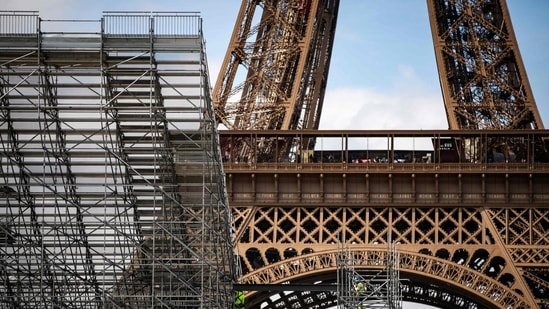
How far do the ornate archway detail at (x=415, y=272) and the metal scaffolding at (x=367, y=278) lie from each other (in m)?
0.07

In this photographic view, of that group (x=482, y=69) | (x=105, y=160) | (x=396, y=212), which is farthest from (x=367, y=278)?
(x=105, y=160)

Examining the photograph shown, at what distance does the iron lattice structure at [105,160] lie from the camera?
62938 millimetres

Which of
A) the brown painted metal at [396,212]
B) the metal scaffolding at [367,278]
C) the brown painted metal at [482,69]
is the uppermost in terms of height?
the brown painted metal at [482,69]

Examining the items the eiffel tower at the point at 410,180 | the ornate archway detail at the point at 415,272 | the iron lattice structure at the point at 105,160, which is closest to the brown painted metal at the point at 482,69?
the eiffel tower at the point at 410,180

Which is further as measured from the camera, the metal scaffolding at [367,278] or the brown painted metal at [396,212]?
the brown painted metal at [396,212]

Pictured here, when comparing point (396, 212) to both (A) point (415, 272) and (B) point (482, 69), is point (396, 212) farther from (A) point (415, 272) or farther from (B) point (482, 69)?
(B) point (482, 69)

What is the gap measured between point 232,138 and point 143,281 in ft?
41.4

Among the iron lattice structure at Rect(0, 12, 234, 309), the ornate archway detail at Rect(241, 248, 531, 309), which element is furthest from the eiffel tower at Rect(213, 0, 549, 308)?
the iron lattice structure at Rect(0, 12, 234, 309)

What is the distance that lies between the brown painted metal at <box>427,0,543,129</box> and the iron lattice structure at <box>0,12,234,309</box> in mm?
17353

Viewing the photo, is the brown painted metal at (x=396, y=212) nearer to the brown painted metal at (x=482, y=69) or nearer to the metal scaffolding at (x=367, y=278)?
the metal scaffolding at (x=367, y=278)

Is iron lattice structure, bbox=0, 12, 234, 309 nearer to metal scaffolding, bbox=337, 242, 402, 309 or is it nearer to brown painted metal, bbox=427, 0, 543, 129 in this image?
metal scaffolding, bbox=337, 242, 402, 309

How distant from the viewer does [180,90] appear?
63.6 metres

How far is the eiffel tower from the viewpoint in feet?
260

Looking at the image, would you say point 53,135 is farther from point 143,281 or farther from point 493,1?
point 493,1
